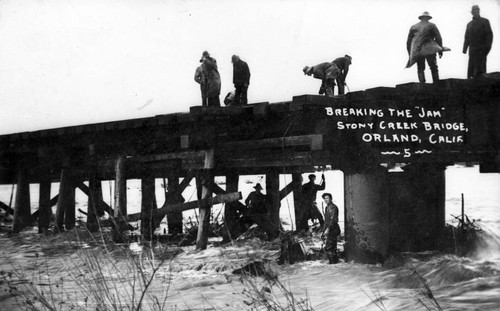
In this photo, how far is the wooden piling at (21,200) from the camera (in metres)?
14.0

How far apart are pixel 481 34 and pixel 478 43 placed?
14 centimetres

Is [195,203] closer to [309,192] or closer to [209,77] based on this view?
[209,77]

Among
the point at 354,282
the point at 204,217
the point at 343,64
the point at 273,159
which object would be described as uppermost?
the point at 343,64

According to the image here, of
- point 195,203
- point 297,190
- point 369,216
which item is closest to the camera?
point 369,216

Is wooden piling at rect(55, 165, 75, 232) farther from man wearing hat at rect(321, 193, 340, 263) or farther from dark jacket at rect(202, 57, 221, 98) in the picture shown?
man wearing hat at rect(321, 193, 340, 263)

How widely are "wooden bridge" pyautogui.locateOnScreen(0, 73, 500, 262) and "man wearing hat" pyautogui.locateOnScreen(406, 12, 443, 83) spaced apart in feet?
4.99

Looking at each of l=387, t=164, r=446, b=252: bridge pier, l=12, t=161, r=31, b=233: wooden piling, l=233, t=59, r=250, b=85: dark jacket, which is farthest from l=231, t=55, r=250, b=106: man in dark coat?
l=12, t=161, r=31, b=233: wooden piling

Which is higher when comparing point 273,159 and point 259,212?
point 273,159

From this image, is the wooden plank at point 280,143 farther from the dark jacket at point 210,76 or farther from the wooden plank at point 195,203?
the dark jacket at point 210,76

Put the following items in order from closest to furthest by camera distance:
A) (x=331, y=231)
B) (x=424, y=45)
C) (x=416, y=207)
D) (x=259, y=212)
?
1. (x=331, y=231)
2. (x=416, y=207)
3. (x=424, y=45)
4. (x=259, y=212)

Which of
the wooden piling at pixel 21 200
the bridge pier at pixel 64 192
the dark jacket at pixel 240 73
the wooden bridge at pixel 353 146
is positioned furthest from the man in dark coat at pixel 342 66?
the wooden piling at pixel 21 200

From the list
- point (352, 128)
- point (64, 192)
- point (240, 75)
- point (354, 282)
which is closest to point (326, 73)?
point (240, 75)

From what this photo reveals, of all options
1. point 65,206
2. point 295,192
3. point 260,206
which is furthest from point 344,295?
point 65,206

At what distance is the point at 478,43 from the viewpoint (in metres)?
7.68
